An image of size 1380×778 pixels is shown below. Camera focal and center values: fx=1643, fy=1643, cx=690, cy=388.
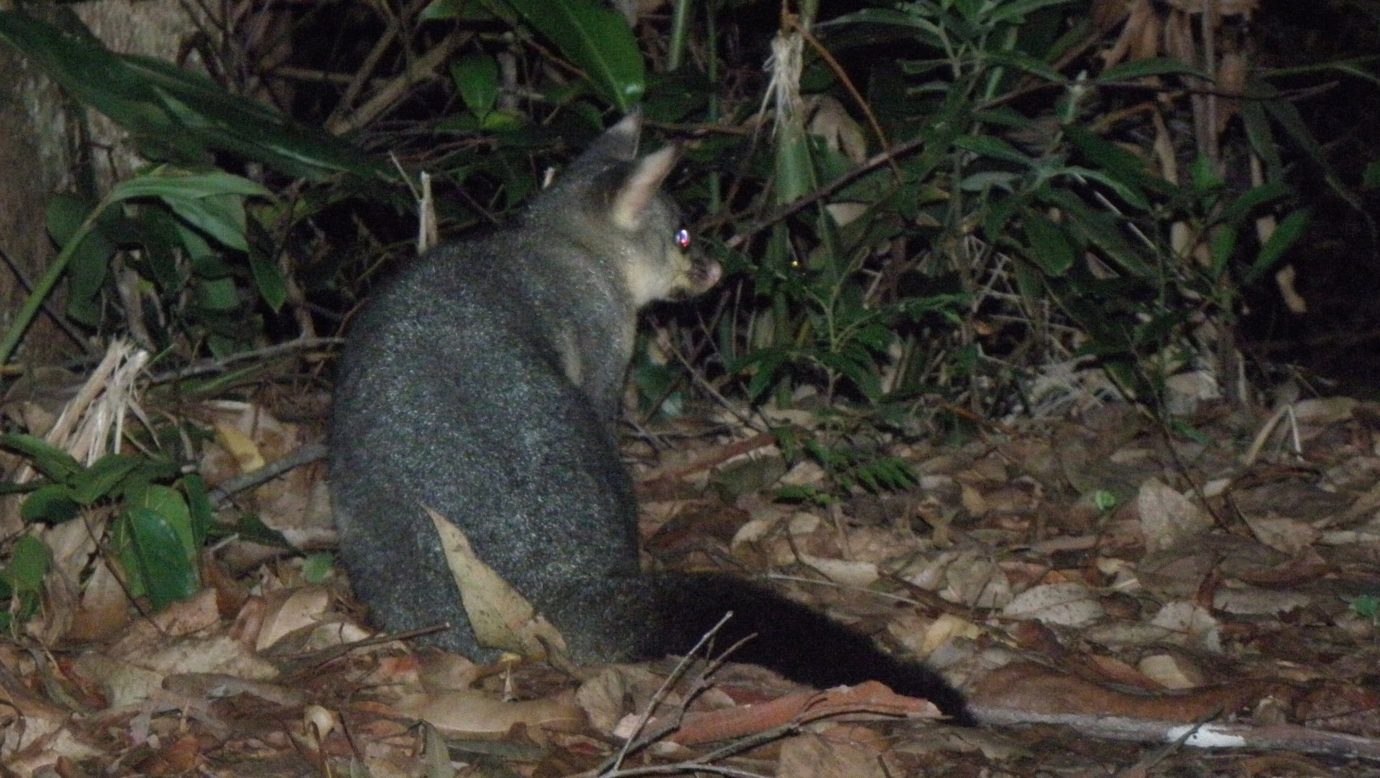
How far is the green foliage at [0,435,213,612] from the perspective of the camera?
375cm

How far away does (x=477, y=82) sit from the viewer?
17.0 ft

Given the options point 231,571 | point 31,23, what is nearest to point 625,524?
point 231,571

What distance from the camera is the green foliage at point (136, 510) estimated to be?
375 centimetres

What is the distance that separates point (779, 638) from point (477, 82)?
2483 millimetres

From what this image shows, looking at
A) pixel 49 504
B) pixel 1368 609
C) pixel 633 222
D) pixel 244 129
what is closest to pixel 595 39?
pixel 633 222

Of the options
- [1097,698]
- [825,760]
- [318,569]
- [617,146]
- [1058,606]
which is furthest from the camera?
[617,146]

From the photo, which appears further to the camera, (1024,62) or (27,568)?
(1024,62)

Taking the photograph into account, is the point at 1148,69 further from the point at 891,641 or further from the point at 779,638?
the point at 779,638

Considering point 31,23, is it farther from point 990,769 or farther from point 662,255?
point 990,769

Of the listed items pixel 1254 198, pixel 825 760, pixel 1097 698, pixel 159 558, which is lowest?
pixel 1097 698

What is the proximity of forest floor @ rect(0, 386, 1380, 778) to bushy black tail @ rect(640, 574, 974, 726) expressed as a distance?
70 mm

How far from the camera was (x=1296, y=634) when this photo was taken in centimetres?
384

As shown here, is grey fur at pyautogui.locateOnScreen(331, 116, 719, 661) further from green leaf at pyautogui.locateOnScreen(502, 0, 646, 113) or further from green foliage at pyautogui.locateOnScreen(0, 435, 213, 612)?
green leaf at pyautogui.locateOnScreen(502, 0, 646, 113)

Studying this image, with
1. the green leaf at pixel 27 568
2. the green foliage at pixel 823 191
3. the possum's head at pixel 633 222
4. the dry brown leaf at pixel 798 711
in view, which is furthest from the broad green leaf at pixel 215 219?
the dry brown leaf at pixel 798 711
